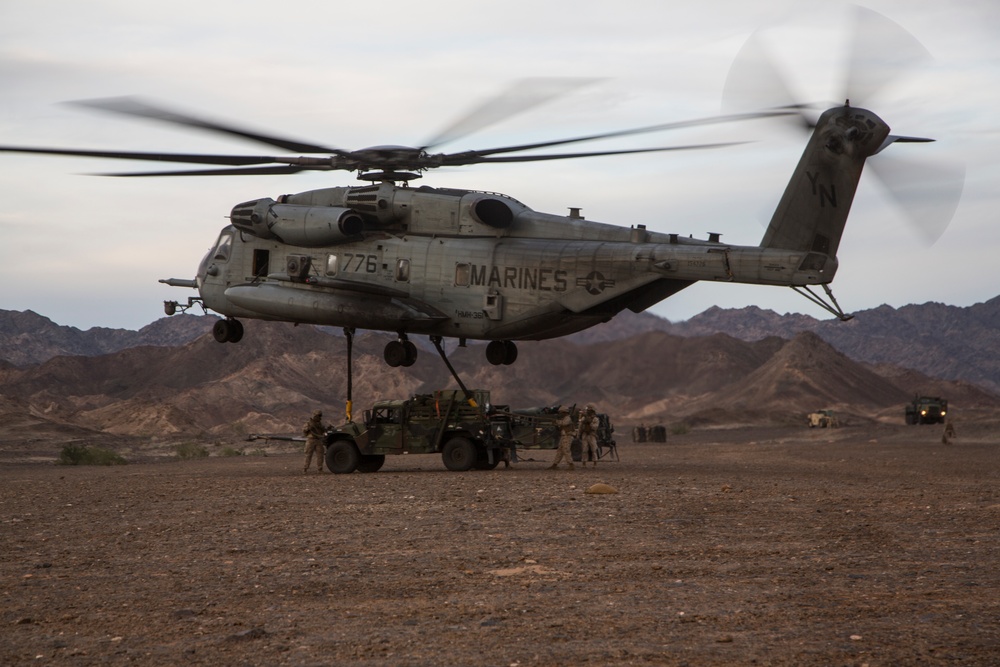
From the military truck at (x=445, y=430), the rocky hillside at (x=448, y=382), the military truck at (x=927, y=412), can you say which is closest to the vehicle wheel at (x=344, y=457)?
the military truck at (x=445, y=430)

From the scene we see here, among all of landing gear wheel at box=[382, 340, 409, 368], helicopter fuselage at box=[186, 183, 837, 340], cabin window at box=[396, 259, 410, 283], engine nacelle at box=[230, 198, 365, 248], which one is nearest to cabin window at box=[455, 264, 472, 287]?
helicopter fuselage at box=[186, 183, 837, 340]

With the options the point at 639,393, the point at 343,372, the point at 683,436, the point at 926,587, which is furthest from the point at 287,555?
the point at 343,372

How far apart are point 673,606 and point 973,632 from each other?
7.63 feet

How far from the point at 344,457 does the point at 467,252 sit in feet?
18.6

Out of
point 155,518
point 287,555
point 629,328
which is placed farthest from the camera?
point 629,328

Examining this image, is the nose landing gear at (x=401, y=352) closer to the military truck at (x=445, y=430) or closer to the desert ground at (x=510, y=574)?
the military truck at (x=445, y=430)

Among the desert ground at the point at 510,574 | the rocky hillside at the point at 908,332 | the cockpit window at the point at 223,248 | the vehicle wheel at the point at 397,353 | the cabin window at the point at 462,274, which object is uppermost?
the rocky hillside at the point at 908,332

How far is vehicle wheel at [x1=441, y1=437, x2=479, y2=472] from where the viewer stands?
24.1 m

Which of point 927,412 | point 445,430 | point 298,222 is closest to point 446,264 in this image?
point 298,222

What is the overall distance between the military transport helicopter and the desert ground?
3351 mm

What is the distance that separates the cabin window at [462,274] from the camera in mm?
22266

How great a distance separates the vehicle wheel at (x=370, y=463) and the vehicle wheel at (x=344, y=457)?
131 mm

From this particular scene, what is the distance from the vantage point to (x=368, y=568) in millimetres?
11938

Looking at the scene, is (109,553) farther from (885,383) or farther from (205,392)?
(885,383)
